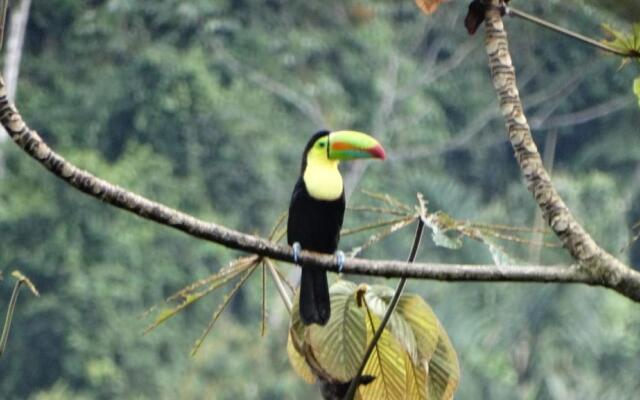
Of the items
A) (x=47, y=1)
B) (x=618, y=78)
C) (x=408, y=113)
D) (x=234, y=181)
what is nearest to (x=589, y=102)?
(x=618, y=78)

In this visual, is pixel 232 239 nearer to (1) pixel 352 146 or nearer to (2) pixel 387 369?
(2) pixel 387 369

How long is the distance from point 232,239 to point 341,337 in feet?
1.02

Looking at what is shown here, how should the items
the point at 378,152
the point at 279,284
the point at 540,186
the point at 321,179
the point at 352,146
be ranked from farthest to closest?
the point at 321,179 → the point at 352,146 → the point at 378,152 → the point at 279,284 → the point at 540,186

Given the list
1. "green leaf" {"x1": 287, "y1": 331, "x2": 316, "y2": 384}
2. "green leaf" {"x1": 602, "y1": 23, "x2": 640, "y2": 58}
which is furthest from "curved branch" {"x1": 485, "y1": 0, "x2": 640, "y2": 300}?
"green leaf" {"x1": 287, "y1": 331, "x2": 316, "y2": 384}

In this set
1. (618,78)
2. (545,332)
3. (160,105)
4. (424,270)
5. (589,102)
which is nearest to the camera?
(424,270)

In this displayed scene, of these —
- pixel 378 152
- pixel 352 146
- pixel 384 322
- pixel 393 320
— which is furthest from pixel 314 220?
pixel 384 322

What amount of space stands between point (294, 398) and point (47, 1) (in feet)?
24.8

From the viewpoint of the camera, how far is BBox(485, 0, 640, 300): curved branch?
2.04m

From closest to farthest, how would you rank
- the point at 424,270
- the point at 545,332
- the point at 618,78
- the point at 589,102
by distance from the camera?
the point at 424,270 → the point at 545,332 → the point at 618,78 → the point at 589,102

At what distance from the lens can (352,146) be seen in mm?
2854

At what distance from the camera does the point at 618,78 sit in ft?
64.6

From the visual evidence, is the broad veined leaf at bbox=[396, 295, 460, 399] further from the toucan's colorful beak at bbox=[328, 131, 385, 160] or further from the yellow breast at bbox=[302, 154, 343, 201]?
the yellow breast at bbox=[302, 154, 343, 201]

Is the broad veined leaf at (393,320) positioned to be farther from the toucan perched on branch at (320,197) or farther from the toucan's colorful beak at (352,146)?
the toucan perched on branch at (320,197)

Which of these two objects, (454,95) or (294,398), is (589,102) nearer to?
(454,95)
